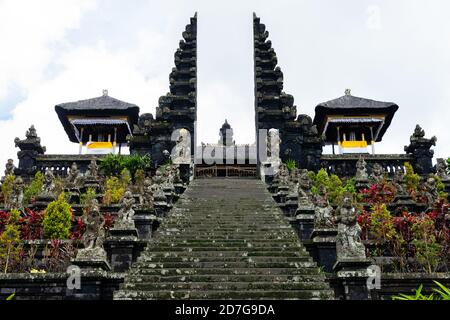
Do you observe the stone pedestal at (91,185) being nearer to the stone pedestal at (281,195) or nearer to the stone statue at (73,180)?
the stone statue at (73,180)

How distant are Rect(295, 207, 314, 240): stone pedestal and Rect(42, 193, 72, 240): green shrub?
5076 mm

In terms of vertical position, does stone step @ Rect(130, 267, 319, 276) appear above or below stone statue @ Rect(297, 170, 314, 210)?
below

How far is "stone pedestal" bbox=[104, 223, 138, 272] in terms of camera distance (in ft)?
31.8

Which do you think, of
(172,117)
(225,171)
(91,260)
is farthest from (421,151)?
(91,260)

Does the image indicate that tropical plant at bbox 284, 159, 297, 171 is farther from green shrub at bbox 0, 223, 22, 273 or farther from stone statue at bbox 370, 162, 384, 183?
green shrub at bbox 0, 223, 22, 273

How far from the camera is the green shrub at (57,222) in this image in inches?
444

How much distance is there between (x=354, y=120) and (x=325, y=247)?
20563 mm

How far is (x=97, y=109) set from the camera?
29828mm

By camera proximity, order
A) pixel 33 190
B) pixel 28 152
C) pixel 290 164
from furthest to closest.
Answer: pixel 28 152
pixel 290 164
pixel 33 190

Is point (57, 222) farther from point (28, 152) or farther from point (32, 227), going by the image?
point (28, 152)

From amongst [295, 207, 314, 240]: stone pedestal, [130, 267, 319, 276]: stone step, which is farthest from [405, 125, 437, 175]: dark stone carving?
[130, 267, 319, 276]: stone step

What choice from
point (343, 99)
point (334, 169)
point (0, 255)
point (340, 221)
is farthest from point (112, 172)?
point (343, 99)

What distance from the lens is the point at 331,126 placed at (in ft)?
98.6

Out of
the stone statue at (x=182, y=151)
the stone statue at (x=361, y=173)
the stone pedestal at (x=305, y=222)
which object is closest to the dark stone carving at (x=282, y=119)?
the stone statue at (x=182, y=151)
